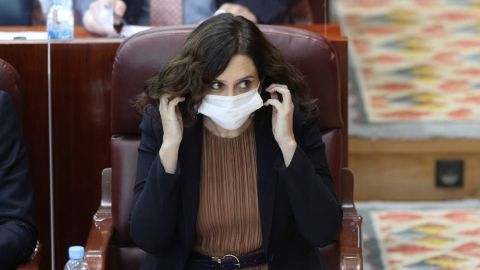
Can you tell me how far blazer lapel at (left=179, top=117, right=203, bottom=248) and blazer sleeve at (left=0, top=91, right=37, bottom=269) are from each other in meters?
0.39

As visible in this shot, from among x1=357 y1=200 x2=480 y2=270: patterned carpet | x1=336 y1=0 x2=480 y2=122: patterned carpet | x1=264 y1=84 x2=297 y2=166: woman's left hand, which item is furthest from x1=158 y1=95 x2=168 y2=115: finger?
x1=336 y1=0 x2=480 y2=122: patterned carpet

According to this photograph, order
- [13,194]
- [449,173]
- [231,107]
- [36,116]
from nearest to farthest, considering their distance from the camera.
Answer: [231,107], [13,194], [36,116], [449,173]

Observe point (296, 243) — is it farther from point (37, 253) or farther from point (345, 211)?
point (37, 253)

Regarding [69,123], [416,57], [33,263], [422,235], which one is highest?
[69,123]

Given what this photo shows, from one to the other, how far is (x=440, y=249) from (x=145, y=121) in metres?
1.60

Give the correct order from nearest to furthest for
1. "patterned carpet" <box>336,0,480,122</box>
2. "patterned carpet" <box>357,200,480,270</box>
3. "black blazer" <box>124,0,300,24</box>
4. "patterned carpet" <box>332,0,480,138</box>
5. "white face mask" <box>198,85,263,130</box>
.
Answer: "white face mask" <box>198,85,263,130</box> → "black blazer" <box>124,0,300,24</box> → "patterned carpet" <box>357,200,480,270</box> → "patterned carpet" <box>332,0,480,138</box> → "patterned carpet" <box>336,0,480,122</box>

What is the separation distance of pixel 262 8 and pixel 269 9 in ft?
A: 0.08

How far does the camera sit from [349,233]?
8.96ft

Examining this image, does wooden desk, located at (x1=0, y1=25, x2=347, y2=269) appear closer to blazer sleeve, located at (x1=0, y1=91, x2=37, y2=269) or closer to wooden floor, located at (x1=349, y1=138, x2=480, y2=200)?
blazer sleeve, located at (x1=0, y1=91, x2=37, y2=269)

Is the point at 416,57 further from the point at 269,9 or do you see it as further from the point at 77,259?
the point at 77,259

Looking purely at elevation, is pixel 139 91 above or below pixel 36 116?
above

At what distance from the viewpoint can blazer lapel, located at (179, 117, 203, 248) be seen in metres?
2.51

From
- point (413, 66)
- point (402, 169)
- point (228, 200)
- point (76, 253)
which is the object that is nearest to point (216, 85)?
point (228, 200)

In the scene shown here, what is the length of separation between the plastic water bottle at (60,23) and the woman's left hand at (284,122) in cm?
86
